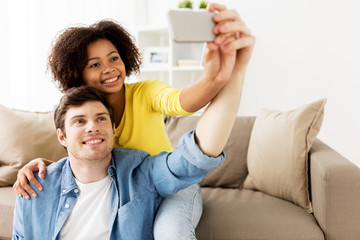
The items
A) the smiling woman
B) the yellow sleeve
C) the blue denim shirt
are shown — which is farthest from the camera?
the smiling woman

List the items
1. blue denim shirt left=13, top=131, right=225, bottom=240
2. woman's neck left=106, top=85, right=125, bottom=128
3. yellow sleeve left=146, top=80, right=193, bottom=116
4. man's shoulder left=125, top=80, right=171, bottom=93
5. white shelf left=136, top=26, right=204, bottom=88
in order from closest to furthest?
yellow sleeve left=146, top=80, right=193, bottom=116 → blue denim shirt left=13, top=131, right=225, bottom=240 → man's shoulder left=125, top=80, right=171, bottom=93 → woman's neck left=106, top=85, right=125, bottom=128 → white shelf left=136, top=26, right=204, bottom=88

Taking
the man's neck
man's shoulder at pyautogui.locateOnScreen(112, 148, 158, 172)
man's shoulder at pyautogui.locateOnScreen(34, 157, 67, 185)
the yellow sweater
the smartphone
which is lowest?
man's shoulder at pyautogui.locateOnScreen(34, 157, 67, 185)

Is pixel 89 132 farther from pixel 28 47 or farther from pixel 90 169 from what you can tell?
pixel 28 47

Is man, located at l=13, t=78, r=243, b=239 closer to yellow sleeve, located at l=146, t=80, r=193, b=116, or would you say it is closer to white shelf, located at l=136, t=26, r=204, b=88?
yellow sleeve, located at l=146, t=80, r=193, b=116

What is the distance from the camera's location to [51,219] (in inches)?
50.3

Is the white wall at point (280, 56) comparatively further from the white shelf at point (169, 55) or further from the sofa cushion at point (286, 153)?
the sofa cushion at point (286, 153)

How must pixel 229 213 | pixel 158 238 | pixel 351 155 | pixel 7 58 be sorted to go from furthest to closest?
1. pixel 351 155
2. pixel 7 58
3. pixel 229 213
4. pixel 158 238

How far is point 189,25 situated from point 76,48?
78 centimetres

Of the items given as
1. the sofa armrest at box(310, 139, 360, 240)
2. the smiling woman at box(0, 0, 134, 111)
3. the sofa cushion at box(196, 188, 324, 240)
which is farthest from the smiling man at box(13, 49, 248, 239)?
the smiling woman at box(0, 0, 134, 111)

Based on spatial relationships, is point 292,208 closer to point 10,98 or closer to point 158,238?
point 158,238

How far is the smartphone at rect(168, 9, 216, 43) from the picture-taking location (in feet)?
2.48

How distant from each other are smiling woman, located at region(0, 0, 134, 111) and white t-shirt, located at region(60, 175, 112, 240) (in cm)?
184

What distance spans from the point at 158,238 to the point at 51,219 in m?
0.40

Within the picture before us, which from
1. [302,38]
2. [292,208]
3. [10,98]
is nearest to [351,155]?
[302,38]
